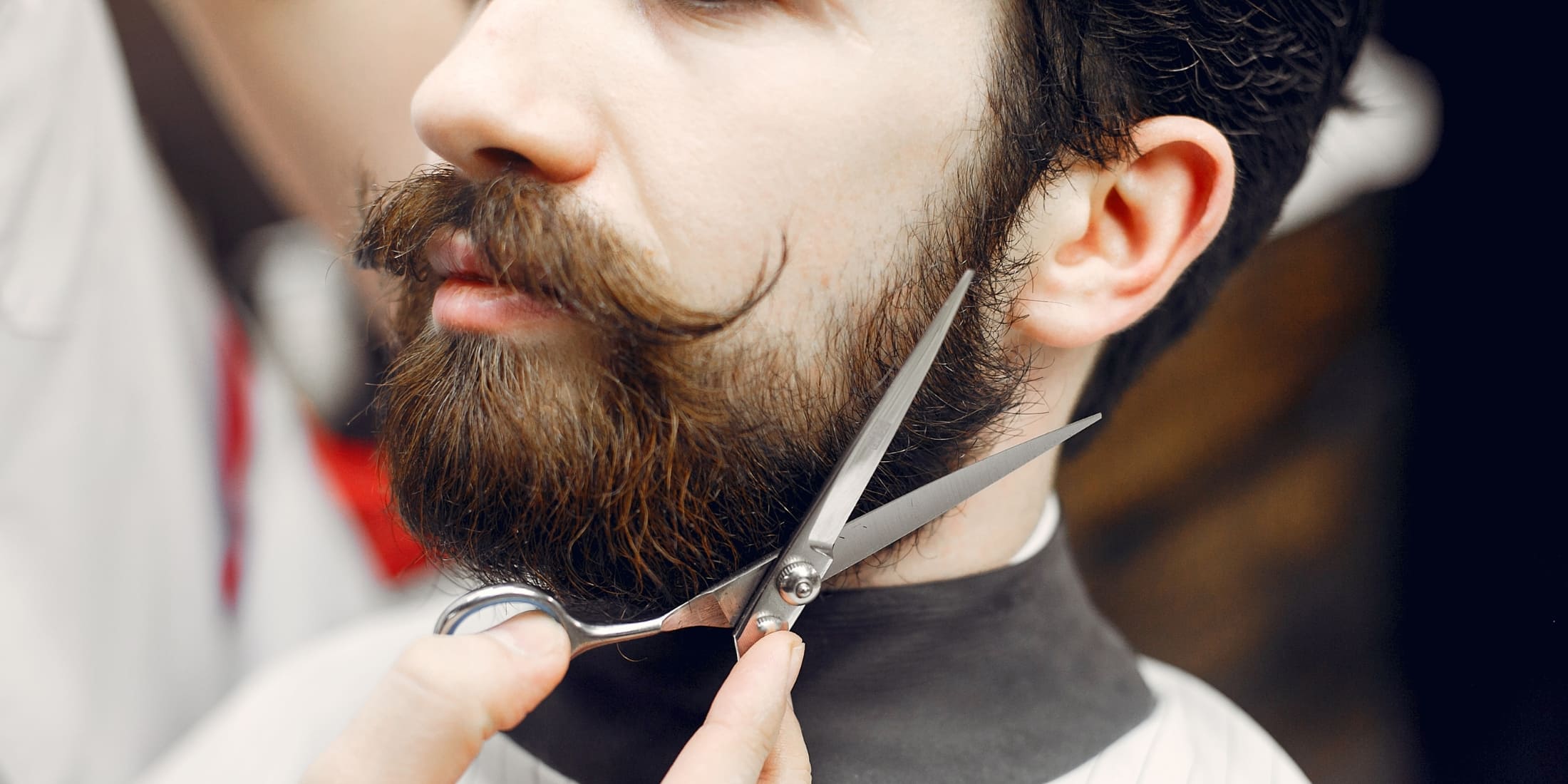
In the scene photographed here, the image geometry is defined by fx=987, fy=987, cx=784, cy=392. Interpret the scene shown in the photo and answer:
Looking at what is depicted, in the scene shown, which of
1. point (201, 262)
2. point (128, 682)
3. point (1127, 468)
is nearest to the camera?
point (128, 682)

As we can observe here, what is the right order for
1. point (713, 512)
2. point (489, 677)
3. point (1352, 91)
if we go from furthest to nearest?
point (1352, 91), point (713, 512), point (489, 677)

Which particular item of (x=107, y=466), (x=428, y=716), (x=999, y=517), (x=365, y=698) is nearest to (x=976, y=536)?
(x=999, y=517)

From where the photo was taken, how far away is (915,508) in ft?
2.44

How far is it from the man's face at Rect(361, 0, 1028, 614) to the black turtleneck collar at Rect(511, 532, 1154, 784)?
9cm

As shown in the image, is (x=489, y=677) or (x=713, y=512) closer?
(x=489, y=677)

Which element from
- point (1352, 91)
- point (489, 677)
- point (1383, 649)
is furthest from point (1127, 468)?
point (489, 677)

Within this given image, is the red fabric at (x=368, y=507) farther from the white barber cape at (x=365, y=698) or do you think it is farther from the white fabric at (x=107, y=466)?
the white barber cape at (x=365, y=698)

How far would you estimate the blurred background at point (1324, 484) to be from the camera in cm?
149

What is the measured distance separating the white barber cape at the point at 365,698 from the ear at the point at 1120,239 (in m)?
0.23

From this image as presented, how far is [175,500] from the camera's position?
4.77ft

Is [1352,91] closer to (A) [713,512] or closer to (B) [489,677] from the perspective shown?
(A) [713,512]

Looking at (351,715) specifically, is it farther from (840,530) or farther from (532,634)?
(840,530)

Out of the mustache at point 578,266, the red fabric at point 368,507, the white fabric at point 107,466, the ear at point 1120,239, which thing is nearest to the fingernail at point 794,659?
the mustache at point 578,266

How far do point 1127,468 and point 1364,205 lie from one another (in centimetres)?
60
